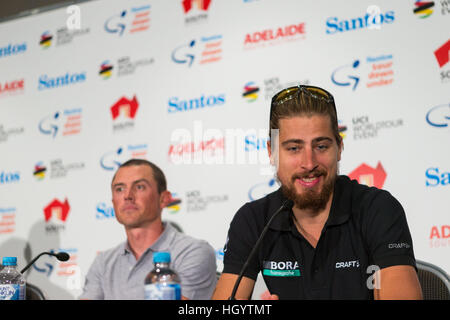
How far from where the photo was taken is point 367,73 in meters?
3.15

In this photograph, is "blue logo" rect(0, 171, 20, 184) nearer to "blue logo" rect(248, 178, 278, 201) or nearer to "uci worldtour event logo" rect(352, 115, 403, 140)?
"blue logo" rect(248, 178, 278, 201)

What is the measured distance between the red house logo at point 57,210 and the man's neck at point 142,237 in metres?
1.08

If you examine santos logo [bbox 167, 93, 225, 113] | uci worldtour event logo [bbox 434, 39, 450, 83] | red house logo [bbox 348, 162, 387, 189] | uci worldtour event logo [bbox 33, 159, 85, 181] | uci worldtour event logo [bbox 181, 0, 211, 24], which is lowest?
red house logo [bbox 348, 162, 387, 189]

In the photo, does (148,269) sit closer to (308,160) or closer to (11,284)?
(11,284)

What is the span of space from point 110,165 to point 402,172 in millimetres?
1896

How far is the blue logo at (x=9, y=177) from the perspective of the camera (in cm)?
421

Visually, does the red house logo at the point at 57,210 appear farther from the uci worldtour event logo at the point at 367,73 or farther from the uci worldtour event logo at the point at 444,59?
the uci worldtour event logo at the point at 444,59

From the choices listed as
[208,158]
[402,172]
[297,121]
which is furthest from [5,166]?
[297,121]

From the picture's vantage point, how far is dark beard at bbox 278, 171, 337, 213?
1742mm

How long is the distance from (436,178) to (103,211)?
6.86 ft

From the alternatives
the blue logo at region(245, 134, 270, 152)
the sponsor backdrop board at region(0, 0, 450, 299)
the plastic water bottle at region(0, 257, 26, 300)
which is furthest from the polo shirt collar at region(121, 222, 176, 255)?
the plastic water bottle at region(0, 257, 26, 300)

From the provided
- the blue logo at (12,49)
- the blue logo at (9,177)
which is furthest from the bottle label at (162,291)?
the blue logo at (12,49)

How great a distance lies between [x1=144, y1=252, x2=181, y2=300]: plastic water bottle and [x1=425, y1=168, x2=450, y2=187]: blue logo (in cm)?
184

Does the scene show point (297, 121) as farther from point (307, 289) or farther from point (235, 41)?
point (235, 41)
